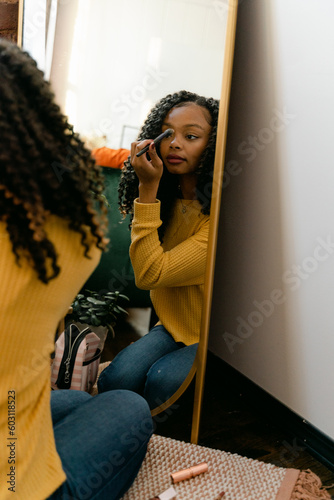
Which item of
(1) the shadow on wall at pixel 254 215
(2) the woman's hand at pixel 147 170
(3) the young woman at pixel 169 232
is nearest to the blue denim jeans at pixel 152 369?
(3) the young woman at pixel 169 232

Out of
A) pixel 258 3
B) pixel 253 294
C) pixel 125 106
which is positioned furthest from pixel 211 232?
pixel 258 3

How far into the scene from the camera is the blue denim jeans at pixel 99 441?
0.74 meters

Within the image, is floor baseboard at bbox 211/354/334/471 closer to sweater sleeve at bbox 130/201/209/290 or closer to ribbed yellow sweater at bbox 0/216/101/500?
sweater sleeve at bbox 130/201/209/290

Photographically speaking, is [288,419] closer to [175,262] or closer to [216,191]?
[175,262]

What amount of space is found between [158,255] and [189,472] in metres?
0.57

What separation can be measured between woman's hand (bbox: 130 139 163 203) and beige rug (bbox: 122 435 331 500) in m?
0.69

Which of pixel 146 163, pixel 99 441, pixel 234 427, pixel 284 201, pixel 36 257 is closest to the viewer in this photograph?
pixel 36 257

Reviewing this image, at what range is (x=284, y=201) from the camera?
1244 mm

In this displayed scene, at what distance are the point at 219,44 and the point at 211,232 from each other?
51 centimetres

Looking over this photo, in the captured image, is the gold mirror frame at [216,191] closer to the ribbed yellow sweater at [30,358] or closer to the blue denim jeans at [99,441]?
the blue denim jeans at [99,441]

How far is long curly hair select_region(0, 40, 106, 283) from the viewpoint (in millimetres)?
571

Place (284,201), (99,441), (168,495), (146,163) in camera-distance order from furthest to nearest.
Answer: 1. (284,201)
2. (146,163)
3. (168,495)
4. (99,441)

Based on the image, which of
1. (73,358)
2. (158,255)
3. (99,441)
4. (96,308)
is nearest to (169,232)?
(158,255)

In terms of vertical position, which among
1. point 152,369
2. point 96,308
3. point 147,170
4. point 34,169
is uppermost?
point 147,170
